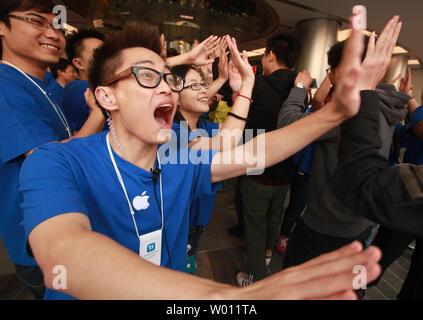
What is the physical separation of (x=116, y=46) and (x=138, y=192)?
28.5 inches

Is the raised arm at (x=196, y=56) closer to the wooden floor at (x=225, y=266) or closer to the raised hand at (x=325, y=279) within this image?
the raised hand at (x=325, y=279)

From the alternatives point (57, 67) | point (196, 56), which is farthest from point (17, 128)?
point (57, 67)

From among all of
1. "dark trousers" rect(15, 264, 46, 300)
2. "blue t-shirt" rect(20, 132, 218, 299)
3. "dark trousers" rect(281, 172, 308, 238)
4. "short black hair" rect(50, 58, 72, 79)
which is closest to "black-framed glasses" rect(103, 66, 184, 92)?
"blue t-shirt" rect(20, 132, 218, 299)

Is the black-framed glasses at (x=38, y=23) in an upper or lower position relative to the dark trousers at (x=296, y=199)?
upper

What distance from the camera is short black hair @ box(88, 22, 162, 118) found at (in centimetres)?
97

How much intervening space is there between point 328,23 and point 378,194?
24.5 ft

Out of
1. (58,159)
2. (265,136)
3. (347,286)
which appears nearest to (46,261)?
(58,159)

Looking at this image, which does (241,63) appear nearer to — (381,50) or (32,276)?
(381,50)

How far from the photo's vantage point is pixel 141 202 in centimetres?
89

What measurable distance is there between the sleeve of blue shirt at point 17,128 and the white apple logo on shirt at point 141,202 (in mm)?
555

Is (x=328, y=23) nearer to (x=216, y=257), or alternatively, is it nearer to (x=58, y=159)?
(x=216, y=257)

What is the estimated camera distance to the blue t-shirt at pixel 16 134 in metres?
0.93

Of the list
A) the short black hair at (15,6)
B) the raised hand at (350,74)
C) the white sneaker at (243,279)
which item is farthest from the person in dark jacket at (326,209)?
the short black hair at (15,6)

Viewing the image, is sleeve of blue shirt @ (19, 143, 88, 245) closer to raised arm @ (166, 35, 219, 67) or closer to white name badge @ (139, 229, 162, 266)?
white name badge @ (139, 229, 162, 266)
